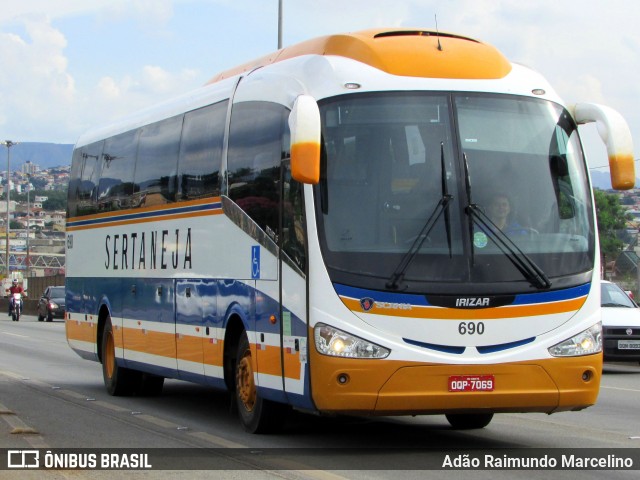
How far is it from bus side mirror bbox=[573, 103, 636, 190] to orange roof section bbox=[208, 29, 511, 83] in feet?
2.78

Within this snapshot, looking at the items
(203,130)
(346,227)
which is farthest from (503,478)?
(203,130)

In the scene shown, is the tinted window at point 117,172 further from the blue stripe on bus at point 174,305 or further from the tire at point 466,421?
the tire at point 466,421

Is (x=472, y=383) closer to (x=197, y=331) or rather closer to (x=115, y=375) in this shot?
(x=197, y=331)

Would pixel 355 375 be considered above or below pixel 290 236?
below

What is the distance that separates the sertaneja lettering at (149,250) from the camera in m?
14.7

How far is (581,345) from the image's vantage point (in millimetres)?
10930

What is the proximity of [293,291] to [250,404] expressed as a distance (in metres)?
1.86

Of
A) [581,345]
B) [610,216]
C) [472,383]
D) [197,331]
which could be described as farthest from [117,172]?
[610,216]

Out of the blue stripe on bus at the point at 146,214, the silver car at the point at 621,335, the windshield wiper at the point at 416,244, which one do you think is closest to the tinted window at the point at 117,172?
the blue stripe on bus at the point at 146,214

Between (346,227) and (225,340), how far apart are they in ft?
9.57

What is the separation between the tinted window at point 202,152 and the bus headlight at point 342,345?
3.44 metres

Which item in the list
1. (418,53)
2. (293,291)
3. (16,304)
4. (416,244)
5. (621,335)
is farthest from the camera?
(16,304)

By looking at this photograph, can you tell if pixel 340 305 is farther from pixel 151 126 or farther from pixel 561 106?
pixel 151 126

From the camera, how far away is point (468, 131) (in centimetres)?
1109
